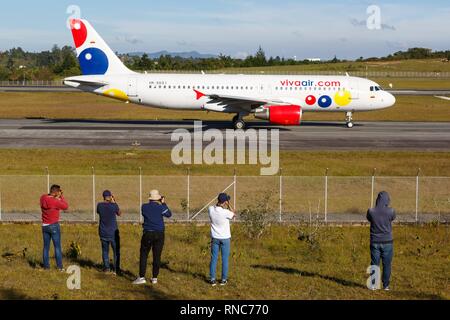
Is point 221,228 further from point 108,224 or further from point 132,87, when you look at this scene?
point 132,87

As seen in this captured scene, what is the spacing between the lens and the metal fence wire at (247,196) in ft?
68.9

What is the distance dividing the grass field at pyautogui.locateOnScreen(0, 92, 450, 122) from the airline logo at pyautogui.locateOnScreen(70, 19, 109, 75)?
333 inches

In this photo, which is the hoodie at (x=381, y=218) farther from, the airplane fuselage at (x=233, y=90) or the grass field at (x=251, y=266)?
the airplane fuselage at (x=233, y=90)

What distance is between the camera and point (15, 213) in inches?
829

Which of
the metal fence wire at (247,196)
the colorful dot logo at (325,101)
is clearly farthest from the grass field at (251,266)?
the colorful dot logo at (325,101)

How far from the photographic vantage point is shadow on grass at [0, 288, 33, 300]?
11898 mm

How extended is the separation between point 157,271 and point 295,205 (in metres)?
10.3

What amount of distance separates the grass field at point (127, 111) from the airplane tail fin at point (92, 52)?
8.30 m

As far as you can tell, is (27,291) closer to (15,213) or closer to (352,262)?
(352,262)

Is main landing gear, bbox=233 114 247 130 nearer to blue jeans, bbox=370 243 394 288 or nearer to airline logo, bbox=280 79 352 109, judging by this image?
airline logo, bbox=280 79 352 109

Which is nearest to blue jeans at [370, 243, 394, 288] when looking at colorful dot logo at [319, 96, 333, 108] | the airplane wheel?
the airplane wheel

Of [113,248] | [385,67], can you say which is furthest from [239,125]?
[385,67]
